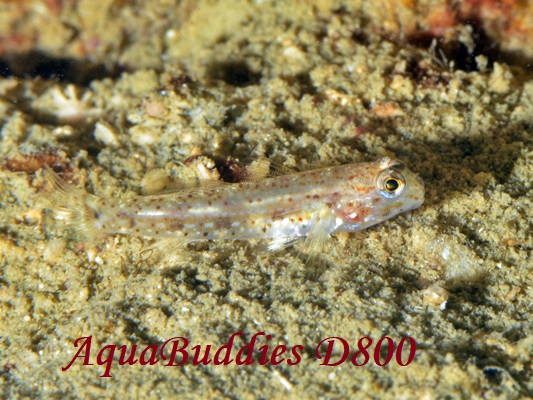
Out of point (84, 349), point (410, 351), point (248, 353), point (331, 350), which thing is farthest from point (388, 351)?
point (84, 349)

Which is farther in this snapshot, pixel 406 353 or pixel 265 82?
pixel 265 82

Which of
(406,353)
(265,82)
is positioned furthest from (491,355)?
(265,82)

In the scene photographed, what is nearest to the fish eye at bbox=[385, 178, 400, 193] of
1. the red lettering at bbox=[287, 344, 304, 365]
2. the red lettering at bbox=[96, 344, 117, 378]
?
the red lettering at bbox=[287, 344, 304, 365]

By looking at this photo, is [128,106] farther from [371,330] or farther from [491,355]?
[491,355]

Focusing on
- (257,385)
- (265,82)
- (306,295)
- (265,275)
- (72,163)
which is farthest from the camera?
(265,82)

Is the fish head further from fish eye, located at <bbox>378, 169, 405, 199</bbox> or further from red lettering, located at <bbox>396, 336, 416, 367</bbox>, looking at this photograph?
red lettering, located at <bbox>396, 336, 416, 367</bbox>

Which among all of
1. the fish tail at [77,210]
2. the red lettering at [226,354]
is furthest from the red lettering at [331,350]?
the fish tail at [77,210]

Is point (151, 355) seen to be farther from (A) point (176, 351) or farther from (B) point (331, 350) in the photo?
(B) point (331, 350)
